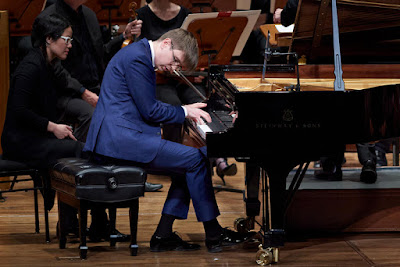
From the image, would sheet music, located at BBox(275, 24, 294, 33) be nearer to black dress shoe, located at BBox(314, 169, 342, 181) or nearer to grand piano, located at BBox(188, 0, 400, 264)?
grand piano, located at BBox(188, 0, 400, 264)

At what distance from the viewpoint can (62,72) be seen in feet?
15.3

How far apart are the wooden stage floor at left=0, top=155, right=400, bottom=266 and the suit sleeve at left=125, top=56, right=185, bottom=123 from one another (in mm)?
734

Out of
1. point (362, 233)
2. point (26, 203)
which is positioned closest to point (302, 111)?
point (362, 233)

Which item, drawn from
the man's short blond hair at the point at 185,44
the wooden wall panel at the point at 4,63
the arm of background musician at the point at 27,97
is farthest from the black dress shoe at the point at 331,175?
the wooden wall panel at the point at 4,63

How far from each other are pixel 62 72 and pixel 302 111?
2014 mm

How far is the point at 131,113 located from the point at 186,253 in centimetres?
80

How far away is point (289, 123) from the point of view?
3297 millimetres

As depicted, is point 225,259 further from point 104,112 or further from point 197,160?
point 104,112

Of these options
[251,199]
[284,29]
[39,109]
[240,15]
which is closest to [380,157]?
Result: [284,29]

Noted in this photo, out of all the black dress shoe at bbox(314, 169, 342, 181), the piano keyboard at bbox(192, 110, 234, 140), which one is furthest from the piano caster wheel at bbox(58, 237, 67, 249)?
the black dress shoe at bbox(314, 169, 342, 181)

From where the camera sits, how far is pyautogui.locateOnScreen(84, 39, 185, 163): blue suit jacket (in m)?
3.56

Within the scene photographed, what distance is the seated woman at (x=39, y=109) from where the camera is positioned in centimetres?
401

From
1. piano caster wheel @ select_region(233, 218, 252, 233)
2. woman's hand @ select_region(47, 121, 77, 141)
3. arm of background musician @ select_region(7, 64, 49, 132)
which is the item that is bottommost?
piano caster wheel @ select_region(233, 218, 252, 233)

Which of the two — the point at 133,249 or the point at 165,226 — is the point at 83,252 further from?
the point at 165,226
